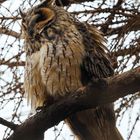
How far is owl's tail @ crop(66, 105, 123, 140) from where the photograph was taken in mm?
3398

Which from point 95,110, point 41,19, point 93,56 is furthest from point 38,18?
point 95,110

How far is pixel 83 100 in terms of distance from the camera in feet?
8.95

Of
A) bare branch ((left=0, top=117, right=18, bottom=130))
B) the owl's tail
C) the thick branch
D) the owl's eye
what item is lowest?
the thick branch

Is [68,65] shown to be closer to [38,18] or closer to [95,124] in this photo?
[95,124]

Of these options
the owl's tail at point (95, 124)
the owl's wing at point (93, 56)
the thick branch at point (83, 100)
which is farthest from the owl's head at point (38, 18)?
the thick branch at point (83, 100)

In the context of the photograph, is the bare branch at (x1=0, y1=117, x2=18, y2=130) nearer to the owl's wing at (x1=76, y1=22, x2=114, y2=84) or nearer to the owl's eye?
the owl's wing at (x1=76, y1=22, x2=114, y2=84)

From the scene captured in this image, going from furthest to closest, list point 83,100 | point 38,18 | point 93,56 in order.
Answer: point 38,18 < point 93,56 < point 83,100

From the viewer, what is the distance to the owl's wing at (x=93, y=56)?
132 inches

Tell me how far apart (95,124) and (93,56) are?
0.50 meters

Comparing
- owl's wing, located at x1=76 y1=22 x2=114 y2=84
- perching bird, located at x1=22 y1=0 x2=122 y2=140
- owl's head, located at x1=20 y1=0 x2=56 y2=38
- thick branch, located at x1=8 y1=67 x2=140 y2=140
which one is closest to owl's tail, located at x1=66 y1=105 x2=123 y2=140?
perching bird, located at x1=22 y1=0 x2=122 y2=140

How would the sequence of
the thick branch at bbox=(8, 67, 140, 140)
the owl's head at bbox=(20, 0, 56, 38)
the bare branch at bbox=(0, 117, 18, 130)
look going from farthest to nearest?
1. the owl's head at bbox=(20, 0, 56, 38)
2. the bare branch at bbox=(0, 117, 18, 130)
3. the thick branch at bbox=(8, 67, 140, 140)

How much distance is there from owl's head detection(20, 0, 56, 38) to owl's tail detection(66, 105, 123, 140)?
0.73 meters

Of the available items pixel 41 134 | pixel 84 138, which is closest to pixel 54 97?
pixel 84 138

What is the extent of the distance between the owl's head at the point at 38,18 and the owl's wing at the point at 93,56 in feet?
0.84
